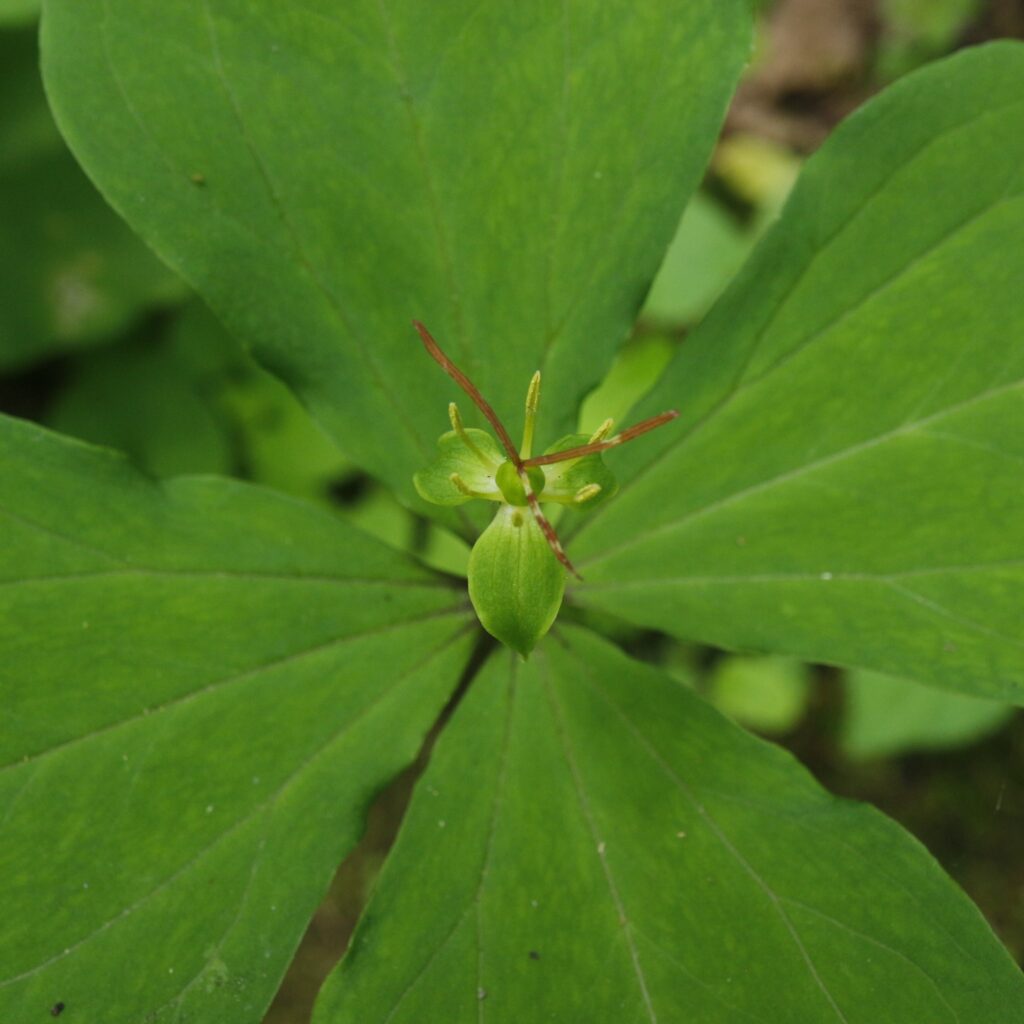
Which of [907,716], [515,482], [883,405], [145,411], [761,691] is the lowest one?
[907,716]

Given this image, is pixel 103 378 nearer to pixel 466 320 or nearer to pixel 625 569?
pixel 466 320

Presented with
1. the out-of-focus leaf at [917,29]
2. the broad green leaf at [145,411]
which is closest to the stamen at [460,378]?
the broad green leaf at [145,411]

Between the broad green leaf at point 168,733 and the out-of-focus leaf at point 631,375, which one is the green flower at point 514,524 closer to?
the broad green leaf at point 168,733

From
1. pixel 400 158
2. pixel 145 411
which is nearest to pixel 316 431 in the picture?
pixel 145 411

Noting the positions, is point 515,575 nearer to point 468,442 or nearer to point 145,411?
point 468,442

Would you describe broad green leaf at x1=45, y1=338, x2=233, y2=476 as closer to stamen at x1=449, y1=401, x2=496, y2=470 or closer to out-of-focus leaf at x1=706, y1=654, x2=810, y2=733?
out-of-focus leaf at x1=706, y1=654, x2=810, y2=733
